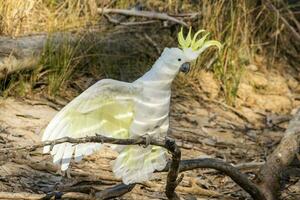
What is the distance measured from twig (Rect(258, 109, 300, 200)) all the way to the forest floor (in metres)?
0.31

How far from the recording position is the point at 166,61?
2379mm

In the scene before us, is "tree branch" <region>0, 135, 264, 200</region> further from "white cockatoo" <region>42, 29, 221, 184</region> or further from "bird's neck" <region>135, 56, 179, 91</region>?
"bird's neck" <region>135, 56, 179, 91</region>

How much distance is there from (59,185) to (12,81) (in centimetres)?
117

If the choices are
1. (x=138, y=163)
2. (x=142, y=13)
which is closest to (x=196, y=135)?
(x=142, y=13)

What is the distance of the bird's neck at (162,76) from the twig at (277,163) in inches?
45.5

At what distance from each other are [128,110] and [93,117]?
0.41 feet

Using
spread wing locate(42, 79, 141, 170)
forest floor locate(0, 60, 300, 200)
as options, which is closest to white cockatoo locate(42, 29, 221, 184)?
spread wing locate(42, 79, 141, 170)

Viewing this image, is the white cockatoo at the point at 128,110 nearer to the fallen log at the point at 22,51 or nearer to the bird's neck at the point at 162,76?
the bird's neck at the point at 162,76

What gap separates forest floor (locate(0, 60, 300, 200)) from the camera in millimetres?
3541

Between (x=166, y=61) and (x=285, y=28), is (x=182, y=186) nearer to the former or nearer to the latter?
(x=166, y=61)

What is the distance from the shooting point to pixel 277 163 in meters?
3.50

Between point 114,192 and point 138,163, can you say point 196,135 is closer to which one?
point 114,192

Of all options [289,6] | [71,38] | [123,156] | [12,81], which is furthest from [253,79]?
[123,156]

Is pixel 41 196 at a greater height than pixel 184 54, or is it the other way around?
pixel 184 54
